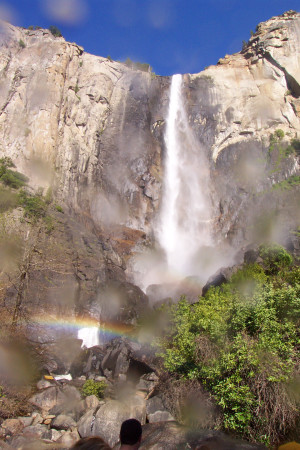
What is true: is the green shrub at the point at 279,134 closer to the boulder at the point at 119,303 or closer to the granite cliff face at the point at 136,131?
the granite cliff face at the point at 136,131

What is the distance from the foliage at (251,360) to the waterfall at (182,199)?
22.7 meters

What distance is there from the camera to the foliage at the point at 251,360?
295 inches

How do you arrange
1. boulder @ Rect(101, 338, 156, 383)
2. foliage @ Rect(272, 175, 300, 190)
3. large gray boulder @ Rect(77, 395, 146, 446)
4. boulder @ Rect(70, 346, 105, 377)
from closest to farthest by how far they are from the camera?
large gray boulder @ Rect(77, 395, 146, 446)
boulder @ Rect(101, 338, 156, 383)
boulder @ Rect(70, 346, 105, 377)
foliage @ Rect(272, 175, 300, 190)

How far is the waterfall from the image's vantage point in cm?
3556

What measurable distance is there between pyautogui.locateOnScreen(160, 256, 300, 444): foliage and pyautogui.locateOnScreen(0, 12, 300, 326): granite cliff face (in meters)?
18.3

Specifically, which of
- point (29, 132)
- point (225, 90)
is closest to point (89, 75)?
point (29, 132)

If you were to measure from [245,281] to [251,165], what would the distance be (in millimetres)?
26856

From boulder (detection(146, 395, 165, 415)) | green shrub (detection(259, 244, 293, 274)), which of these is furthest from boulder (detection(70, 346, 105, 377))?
green shrub (detection(259, 244, 293, 274))

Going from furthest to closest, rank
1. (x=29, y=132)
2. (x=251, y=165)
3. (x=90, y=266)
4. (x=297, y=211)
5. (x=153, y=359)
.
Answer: (x=251, y=165)
(x=29, y=132)
(x=297, y=211)
(x=90, y=266)
(x=153, y=359)

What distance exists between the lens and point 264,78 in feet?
148

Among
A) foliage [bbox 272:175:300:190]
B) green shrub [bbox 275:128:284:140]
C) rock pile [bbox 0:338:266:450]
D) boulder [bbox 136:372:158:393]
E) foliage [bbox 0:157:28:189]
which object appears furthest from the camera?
green shrub [bbox 275:128:284:140]

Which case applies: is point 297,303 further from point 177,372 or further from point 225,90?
point 225,90

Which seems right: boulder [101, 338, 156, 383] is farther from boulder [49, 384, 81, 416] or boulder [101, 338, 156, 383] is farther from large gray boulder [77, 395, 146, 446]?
large gray boulder [77, 395, 146, 446]

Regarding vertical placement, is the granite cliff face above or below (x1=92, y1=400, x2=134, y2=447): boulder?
above
